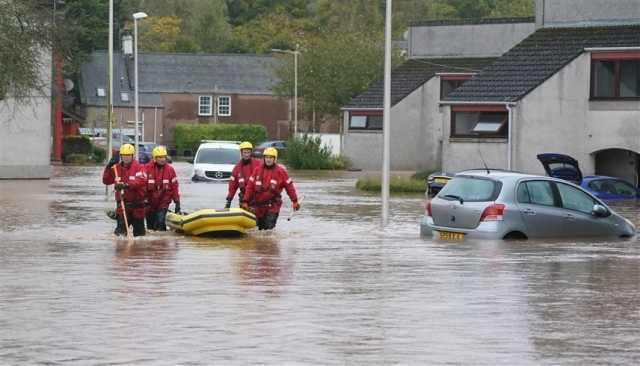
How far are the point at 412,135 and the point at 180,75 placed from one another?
43.4m

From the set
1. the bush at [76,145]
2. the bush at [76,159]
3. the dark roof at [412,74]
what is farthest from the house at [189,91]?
the dark roof at [412,74]

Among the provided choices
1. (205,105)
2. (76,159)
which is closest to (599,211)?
(76,159)

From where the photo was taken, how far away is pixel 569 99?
4822 centimetres

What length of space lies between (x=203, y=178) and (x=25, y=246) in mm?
25529

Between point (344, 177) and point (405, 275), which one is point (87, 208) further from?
point (344, 177)

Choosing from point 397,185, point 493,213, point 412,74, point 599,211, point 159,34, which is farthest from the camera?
point 159,34

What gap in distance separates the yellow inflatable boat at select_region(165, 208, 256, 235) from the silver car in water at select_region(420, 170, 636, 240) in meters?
3.02

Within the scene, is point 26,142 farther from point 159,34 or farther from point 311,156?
point 159,34

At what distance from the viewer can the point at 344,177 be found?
65.4 metres

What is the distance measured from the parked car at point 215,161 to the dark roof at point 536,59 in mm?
7523

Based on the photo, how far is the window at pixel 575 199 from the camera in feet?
83.5

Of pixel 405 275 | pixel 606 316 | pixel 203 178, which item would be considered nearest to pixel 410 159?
pixel 203 178

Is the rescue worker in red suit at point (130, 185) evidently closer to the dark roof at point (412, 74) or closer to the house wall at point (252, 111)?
the dark roof at point (412, 74)

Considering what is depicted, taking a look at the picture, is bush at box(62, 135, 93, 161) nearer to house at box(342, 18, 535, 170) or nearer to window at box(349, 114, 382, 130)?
house at box(342, 18, 535, 170)
